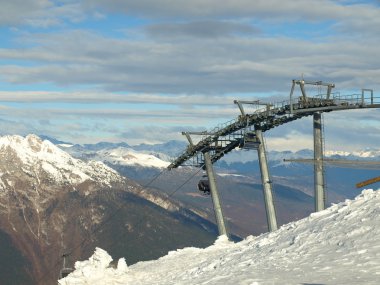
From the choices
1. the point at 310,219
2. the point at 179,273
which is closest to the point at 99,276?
the point at 179,273

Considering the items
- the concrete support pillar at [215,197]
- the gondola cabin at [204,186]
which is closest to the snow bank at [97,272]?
the concrete support pillar at [215,197]

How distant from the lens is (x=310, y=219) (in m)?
60.3

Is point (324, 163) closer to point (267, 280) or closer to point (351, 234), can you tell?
point (351, 234)

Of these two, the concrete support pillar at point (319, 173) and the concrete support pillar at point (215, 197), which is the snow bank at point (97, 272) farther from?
the concrete support pillar at point (215, 197)

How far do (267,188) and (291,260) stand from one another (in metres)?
43.3

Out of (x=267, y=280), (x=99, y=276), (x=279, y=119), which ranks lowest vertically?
(x=99, y=276)

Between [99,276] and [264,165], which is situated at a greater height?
[264,165]

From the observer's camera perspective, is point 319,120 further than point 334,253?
Yes

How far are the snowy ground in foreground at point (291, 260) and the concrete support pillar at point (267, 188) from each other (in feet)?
62.6

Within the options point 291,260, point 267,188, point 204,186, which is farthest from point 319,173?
point 291,260

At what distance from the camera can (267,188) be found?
3578 inches

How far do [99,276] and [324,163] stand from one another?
32.3 meters

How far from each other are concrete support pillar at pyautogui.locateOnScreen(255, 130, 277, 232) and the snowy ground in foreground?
62.6 ft

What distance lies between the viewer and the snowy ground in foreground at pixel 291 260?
136ft
